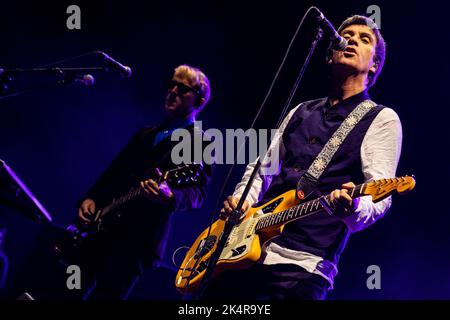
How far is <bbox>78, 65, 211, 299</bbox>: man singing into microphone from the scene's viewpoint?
342cm

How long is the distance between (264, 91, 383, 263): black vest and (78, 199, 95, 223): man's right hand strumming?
1.81 metres

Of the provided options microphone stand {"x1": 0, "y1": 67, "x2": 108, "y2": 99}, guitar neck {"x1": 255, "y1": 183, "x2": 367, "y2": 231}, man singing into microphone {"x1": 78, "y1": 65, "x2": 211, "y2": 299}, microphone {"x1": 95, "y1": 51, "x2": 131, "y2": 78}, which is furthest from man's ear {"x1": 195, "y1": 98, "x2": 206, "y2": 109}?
guitar neck {"x1": 255, "y1": 183, "x2": 367, "y2": 231}

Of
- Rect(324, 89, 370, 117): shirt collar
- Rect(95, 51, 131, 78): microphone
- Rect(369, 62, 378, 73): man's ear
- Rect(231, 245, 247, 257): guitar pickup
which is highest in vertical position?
Rect(369, 62, 378, 73): man's ear

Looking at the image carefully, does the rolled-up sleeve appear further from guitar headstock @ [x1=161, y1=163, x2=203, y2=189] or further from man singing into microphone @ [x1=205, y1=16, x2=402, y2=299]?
guitar headstock @ [x1=161, y1=163, x2=203, y2=189]

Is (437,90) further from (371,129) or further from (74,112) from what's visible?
(74,112)

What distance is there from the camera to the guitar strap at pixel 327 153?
2.43 meters

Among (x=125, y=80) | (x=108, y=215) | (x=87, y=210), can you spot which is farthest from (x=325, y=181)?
(x=125, y=80)

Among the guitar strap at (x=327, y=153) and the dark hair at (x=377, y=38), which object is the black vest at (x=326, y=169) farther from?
the dark hair at (x=377, y=38)

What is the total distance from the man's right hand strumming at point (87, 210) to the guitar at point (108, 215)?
31 mm

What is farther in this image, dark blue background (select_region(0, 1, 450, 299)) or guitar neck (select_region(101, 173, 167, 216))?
dark blue background (select_region(0, 1, 450, 299))

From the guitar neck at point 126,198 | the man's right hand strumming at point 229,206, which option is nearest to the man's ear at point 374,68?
the man's right hand strumming at point 229,206

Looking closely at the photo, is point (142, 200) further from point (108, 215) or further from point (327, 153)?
point (327, 153)
